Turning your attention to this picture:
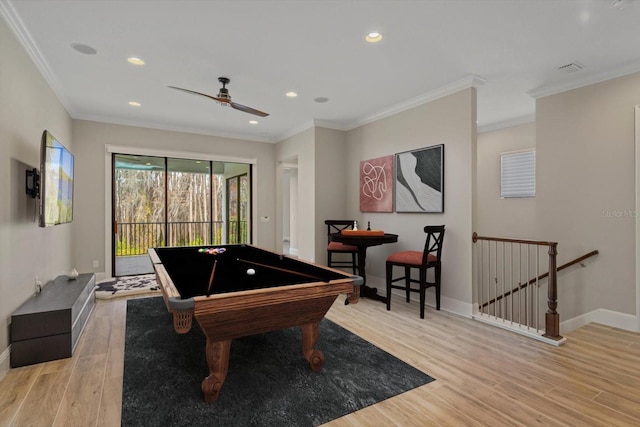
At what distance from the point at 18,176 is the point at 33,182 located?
229 millimetres

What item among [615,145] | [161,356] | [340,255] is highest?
[615,145]

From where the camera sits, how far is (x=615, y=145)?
3.44m

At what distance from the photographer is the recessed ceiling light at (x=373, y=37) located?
275cm

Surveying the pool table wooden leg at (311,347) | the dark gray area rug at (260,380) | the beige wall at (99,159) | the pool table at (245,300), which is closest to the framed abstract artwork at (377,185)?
the dark gray area rug at (260,380)

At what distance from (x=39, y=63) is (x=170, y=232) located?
3516 mm

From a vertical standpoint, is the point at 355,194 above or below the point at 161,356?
above

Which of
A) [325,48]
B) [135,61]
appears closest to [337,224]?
[325,48]

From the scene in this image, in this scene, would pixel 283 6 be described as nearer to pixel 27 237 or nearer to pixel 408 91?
pixel 408 91

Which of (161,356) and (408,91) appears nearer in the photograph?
(161,356)

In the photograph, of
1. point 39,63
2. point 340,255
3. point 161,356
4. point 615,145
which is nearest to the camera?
point 161,356

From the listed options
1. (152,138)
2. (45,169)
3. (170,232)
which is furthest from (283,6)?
(170,232)

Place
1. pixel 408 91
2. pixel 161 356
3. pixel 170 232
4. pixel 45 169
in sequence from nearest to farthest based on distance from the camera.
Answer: pixel 161 356, pixel 45 169, pixel 408 91, pixel 170 232

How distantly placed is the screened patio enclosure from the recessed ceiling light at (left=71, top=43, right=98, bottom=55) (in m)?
2.79

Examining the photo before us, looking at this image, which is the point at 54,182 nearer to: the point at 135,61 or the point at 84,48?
the point at 84,48
